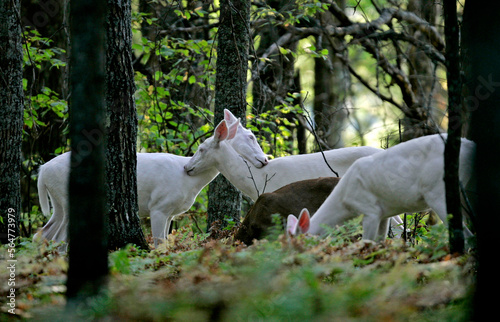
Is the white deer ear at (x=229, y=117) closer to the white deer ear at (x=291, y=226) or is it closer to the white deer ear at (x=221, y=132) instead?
the white deer ear at (x=221, y=132)

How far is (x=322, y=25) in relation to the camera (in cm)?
1611

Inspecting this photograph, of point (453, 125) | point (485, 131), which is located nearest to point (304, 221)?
point (453, 125)

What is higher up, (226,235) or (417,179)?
(417,179)

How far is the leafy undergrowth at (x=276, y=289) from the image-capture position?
3.11 meters

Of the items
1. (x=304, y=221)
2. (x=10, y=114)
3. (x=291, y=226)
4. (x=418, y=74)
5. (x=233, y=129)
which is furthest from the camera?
(x=418, y=74)

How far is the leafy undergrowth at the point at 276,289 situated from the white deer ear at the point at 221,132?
182 inches

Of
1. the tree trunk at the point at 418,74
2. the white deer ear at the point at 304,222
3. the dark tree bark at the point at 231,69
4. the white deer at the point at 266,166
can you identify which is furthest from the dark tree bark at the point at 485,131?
the tree trunk at the point at 418,74

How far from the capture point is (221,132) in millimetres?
9336

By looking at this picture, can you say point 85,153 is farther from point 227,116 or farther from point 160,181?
point 160,181

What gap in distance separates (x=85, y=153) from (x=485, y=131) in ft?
8.74

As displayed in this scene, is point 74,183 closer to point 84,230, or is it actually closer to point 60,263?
point 84,230

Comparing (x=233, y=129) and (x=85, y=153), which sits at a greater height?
(x=85, y=153)

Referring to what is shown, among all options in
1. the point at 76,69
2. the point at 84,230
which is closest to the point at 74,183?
the point at 84,230

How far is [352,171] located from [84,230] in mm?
3697
